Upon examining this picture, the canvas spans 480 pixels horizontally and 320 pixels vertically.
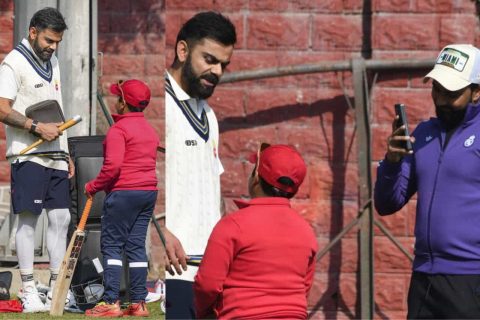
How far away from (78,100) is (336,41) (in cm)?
212

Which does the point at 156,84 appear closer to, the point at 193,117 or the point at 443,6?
the point at 193,117

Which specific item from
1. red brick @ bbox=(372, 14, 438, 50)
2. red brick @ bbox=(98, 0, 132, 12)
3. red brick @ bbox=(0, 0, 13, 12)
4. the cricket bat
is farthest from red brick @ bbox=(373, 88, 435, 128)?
red brick @ bbox=(0, 0, 13, 12)

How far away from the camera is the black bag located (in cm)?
711

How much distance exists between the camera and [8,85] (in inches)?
295

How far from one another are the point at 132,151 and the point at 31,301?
1.41 meters

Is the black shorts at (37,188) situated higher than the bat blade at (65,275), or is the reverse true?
the black shorts at (37,188)

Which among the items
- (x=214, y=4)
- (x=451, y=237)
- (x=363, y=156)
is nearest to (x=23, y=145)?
(x=214, y=4)

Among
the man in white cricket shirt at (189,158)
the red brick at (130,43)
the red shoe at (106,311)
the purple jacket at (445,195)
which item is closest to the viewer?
the man in white cricket shirt at (189,158)

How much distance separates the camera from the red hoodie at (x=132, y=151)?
6.44 m

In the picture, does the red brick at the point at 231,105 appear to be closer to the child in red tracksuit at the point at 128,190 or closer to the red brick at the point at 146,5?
the red brick at the point at 146,5

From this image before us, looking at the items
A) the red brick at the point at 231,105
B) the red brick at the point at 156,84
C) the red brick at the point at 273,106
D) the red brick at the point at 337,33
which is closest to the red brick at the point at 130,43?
the red brick at the point at 156,84

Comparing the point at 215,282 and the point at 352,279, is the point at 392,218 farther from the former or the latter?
the point at 215,282

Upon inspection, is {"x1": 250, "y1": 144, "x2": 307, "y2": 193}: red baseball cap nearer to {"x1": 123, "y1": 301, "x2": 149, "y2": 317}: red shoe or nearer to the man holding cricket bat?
{"x1": 123, "y1": 301, "x2": 149, "y2": 317}: red shoe

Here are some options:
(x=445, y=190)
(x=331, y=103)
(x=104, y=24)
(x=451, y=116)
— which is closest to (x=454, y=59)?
(x=451, y=116)
